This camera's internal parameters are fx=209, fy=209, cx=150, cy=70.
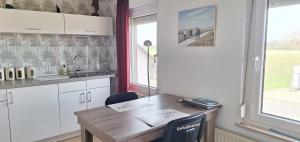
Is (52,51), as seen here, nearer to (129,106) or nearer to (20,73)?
(20,73)

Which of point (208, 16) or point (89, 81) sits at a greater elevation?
point (208, 16)

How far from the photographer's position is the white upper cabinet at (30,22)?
2.64 meters

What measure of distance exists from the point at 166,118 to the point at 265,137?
0.85m

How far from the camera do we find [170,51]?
254 cm

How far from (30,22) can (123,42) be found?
4.24 ft

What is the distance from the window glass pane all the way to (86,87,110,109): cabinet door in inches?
91.4

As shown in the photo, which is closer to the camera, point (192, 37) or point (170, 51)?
point (192, 37)

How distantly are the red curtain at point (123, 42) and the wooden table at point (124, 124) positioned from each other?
1.19m

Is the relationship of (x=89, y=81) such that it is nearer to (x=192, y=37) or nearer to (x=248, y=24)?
(x=192, y=37)

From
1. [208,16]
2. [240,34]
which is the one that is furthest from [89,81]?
[240,34]

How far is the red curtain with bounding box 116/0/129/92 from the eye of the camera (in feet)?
10.5

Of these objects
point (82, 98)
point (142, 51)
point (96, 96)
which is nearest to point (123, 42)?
point (142, 51)

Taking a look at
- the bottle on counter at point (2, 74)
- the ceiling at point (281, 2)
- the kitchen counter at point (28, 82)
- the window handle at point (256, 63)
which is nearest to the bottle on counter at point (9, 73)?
the bottle on counter at point (2, 74)

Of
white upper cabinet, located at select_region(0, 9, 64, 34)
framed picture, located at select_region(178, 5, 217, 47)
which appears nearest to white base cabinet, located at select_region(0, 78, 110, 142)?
white upper cabinet, located at select_region(0, 9, 64, 34)
